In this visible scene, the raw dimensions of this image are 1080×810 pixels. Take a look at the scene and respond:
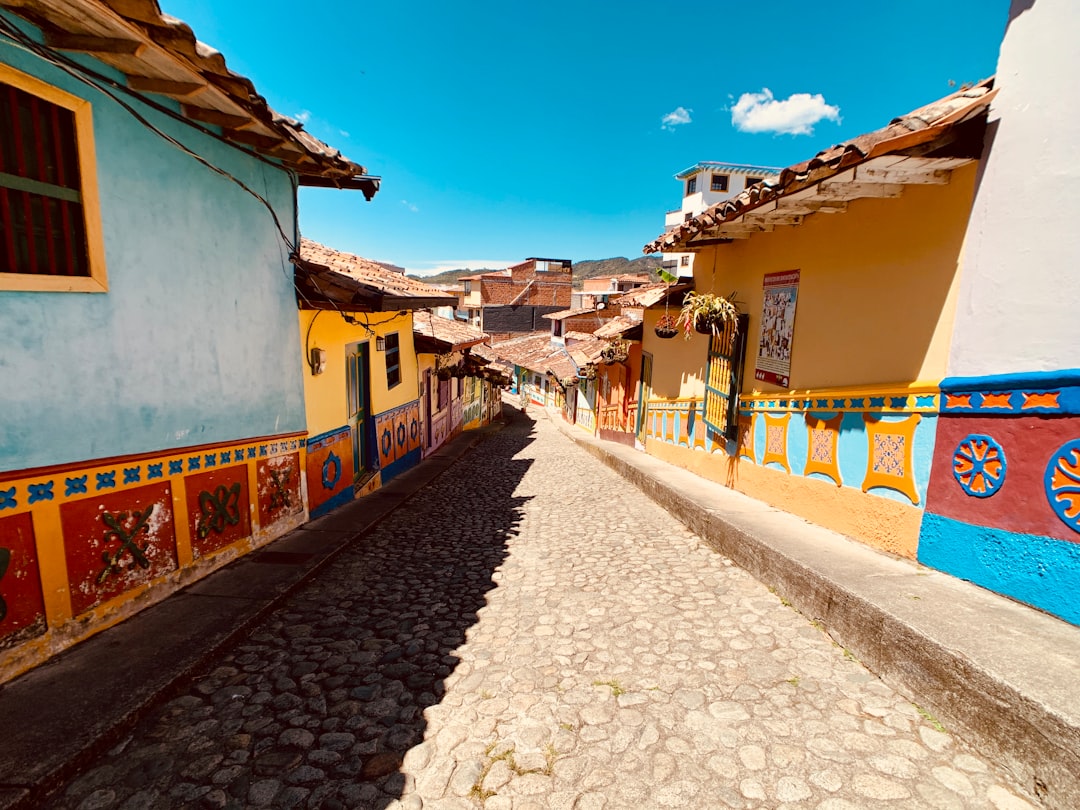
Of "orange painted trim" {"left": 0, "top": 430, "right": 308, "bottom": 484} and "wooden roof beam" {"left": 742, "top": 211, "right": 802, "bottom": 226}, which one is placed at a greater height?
"wooden roof beam" {"left": 742, "top": 211, "right": 802, "bottom": 226}

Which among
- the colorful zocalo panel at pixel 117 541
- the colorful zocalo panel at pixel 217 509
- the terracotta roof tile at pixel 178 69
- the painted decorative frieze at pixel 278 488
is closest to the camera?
the terracotta roof tile at pixel 178 69

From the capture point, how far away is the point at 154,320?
411 centimetres

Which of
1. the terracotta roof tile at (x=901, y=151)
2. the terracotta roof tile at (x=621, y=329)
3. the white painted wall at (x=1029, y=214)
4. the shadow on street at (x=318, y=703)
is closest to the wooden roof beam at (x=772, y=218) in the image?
the terracotta roof tile at (x=901, y=151)

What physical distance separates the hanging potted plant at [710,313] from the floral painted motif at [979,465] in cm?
359

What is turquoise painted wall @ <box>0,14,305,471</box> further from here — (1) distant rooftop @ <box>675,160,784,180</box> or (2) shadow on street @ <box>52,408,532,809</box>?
(1) distant rooftop @ <box>675,160,784,180</box>

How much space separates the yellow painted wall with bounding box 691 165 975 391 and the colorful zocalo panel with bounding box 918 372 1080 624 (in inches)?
21.5

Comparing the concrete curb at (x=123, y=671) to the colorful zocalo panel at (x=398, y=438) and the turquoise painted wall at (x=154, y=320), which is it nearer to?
the turquoise painted wall at (x=154, y=320)

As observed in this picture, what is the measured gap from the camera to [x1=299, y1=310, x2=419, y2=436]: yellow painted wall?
252 inches

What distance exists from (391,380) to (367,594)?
593 centimetres

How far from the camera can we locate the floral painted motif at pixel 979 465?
3443 mm

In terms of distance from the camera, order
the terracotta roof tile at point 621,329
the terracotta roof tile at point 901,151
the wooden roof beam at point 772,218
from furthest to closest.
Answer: the terracotta roof tile at point 621,329, the wooden roof beam at point 772,218, the terracotta roof tile at point 901,151

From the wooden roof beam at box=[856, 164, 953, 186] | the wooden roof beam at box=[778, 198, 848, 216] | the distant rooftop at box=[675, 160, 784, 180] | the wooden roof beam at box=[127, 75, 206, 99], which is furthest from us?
the distant rooftop at box=[675, 160, 784, 180]

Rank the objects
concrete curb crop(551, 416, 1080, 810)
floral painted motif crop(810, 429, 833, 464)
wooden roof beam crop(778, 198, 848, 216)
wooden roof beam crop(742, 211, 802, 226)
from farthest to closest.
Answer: wooden roof beam crop(742, 211, 802, 226), floral painted motif crop(810, 429, 833, 464), wooden roof beam crop(778, 198, 848, 216), concrete curb crop(551, 416, 1080, 810)

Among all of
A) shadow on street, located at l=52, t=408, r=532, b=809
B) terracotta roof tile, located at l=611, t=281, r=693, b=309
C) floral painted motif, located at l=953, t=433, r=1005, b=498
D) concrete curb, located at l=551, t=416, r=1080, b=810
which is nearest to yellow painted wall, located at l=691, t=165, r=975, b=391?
floral painted motif, located at l=953, t=433, r=1005, b=498
